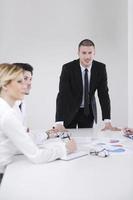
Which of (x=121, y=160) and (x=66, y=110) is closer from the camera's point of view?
(x=121, y=160)

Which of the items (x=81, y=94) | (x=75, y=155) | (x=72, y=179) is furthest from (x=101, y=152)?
(x=81, y=94)

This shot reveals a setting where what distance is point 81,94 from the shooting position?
2.89 metres

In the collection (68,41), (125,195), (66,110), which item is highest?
(68,41)

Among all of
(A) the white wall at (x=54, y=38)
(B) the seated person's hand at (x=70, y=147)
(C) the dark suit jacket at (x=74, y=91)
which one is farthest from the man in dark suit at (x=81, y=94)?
(B) the seated person's hand at (x=70, y=147)

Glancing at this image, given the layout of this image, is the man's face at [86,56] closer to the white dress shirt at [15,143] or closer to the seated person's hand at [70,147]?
the seated person's hand at [70,147]

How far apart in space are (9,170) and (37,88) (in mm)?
2339

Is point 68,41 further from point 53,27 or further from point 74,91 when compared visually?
point 74,91

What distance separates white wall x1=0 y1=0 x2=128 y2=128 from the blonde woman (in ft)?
6.54

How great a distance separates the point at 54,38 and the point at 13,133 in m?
2.36

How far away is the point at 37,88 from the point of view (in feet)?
12.3

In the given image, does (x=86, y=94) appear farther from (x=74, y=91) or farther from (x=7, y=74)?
(x=7, y=74)

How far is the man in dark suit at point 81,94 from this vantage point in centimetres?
284

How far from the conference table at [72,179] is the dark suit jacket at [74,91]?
1144 mm

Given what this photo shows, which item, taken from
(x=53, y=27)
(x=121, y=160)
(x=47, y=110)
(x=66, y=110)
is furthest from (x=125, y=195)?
(x=53, y=27)
